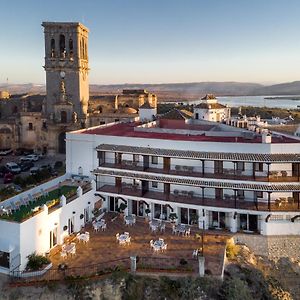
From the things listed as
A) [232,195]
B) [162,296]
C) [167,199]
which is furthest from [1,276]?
[232,195]

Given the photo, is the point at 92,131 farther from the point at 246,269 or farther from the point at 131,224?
the point at 246,269

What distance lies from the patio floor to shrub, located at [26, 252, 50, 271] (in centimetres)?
71

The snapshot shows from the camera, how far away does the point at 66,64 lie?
201 ft

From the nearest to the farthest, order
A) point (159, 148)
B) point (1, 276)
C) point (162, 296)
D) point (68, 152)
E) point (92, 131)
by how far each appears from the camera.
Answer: point (162, 296) → point (1, 276) → point (159, 148) → point (68, 152) → point (92, 131)

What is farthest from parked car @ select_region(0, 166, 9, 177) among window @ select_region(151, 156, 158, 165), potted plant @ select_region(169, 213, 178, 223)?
potted plant @ select_region(169, 213, 178, 223)

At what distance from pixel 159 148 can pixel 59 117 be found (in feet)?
112

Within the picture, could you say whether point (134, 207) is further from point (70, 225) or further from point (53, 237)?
point (53, 237)

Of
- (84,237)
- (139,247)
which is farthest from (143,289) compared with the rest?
(84,237)

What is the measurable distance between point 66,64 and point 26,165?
1744 centimetres

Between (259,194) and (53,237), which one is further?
(259,194)

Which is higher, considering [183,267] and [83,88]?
[83,88]

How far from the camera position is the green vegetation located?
2367cm

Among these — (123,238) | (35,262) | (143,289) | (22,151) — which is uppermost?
(22,151)

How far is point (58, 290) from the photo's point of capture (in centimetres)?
2184
